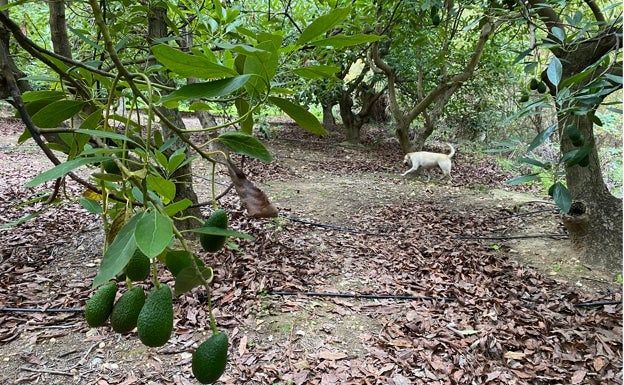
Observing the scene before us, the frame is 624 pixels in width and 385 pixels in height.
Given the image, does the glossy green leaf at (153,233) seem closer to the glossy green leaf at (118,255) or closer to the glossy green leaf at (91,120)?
the glossy green leaf at (118,255)

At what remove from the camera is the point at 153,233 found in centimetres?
39

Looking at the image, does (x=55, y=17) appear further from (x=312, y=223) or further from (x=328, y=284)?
(x=312, y=223)

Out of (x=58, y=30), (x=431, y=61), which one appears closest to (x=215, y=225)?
(x=58, y=30)

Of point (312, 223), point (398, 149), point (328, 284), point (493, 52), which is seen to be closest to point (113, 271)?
point (328, 284)

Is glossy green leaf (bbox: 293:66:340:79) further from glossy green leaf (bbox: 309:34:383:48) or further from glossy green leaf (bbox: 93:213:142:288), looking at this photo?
glossy green leaf (bbox: 93:213:142:288)

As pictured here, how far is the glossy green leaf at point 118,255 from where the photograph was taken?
376mm

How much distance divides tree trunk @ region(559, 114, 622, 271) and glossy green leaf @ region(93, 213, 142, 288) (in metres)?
3.19

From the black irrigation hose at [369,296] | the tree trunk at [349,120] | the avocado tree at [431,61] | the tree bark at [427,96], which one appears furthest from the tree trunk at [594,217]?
the tree trunk at [349,120]

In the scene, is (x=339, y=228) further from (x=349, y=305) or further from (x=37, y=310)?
(x=37, y=310)

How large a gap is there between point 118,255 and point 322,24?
0.34 m

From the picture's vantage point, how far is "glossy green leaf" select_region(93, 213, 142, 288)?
14.8 inches

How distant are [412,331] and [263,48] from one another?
2061 mm

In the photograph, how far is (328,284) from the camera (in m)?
2.72

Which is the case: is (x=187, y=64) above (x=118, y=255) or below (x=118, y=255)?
above
